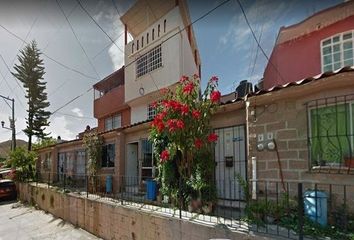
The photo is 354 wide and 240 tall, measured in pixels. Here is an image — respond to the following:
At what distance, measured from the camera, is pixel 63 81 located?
18.1 metres

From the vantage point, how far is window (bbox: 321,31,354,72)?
10766 millimetres

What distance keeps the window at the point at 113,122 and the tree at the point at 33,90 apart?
1515 cm

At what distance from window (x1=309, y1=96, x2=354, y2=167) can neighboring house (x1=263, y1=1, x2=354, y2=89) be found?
636cm

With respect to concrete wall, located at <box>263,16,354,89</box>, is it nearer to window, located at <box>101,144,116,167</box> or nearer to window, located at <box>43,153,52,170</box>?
window, located at <box>101,144,116,167</box>

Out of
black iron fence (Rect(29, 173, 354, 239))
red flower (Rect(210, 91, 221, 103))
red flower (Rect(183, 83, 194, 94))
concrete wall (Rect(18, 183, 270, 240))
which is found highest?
red flower (Rect(183, 83, 194, 94))

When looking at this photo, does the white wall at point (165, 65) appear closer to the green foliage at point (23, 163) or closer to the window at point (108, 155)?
the window at point (108, 155)

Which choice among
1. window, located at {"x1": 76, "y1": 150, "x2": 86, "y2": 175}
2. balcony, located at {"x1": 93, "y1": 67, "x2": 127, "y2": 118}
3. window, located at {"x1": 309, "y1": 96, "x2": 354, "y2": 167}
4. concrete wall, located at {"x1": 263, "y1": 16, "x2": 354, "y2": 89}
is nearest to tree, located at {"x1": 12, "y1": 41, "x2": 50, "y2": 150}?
balcony, located at {"x1": 93, "y1": 67, "x2": 127, "y2": 118}

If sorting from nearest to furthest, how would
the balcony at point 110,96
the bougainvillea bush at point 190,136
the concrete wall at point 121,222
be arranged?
the concrete wall at point 121,222 → the bougainvillea bush at point 190,136 → the balcony at point 110,96

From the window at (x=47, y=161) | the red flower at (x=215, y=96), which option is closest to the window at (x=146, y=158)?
the red flower at (x=215, y=96)

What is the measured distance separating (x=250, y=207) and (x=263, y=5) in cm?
555

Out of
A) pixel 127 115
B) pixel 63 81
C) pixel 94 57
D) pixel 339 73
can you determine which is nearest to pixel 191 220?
pixel 339 73

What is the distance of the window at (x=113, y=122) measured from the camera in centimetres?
2022

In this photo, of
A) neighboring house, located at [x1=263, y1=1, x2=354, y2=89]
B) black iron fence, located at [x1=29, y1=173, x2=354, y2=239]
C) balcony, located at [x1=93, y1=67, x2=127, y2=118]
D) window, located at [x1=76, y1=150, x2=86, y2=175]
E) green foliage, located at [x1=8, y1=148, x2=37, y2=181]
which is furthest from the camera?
green foliage, located at [x1=8, y1=148, x2=37, y2=181]

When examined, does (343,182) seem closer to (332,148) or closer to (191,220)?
(332,148)
